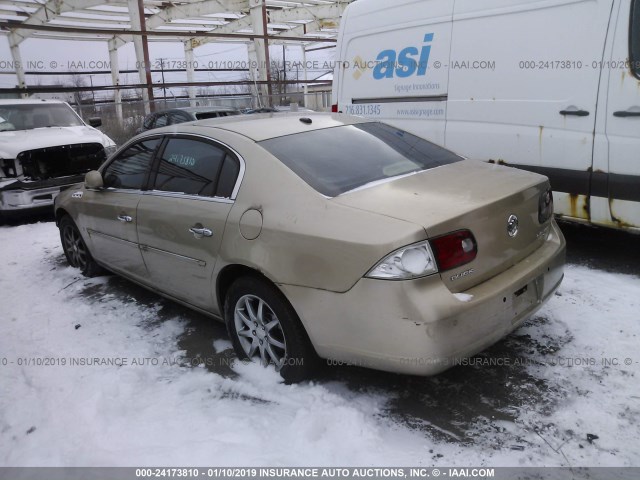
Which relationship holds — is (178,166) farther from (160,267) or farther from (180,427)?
(180,427)

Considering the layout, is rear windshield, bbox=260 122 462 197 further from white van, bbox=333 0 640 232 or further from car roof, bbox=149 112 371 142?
white van, bbox=333 0 640 232

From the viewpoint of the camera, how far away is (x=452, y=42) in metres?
4.76

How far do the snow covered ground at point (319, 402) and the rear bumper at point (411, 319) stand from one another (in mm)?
342

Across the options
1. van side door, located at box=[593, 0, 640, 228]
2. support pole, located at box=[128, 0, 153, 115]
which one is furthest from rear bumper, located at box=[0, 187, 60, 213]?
support pole, located at box=[128, 0, 153, 115]

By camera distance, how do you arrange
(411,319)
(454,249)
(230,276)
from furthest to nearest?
(230,276), (454,249), (411,319)

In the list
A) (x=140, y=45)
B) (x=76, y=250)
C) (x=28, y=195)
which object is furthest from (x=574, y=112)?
(x=140, y=45)

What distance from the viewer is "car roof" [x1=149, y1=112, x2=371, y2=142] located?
321 cm

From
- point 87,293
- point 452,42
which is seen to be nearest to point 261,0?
point 452,42

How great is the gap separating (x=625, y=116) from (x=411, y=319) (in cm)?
265

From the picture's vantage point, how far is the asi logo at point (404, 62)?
5.02 metres

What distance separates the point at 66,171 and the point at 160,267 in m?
4.92

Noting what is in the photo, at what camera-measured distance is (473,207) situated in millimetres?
2477

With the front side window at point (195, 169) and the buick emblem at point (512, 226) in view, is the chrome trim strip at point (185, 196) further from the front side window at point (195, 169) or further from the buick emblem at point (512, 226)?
the buick emblem at point (512, 226)

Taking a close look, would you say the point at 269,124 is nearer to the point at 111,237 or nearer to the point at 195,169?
the point at 195,169
